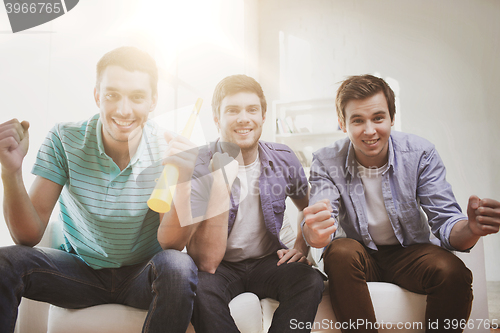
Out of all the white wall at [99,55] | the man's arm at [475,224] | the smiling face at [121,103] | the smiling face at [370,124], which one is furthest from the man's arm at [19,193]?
the man's arm at [475,224]

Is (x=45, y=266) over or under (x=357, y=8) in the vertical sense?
under

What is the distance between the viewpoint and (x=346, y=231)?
3.53 ft

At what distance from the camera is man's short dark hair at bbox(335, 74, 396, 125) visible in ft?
3.41

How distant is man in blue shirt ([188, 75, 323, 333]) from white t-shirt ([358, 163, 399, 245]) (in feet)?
0.72

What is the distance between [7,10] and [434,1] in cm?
277

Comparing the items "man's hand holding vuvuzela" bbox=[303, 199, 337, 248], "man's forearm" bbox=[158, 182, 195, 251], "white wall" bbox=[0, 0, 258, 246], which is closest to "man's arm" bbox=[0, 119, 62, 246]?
"man's forearm" bbox=[158, 182, 195, 251]

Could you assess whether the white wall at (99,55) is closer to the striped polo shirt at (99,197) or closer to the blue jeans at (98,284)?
the striped polo shirt at (99,197)

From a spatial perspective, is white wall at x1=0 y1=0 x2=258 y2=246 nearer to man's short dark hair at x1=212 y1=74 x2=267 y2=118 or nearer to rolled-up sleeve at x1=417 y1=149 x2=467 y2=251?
man's short dark hair at x1=212 y1=74 x2=267 y2=118

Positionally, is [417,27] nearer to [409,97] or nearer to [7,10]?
[409,97]

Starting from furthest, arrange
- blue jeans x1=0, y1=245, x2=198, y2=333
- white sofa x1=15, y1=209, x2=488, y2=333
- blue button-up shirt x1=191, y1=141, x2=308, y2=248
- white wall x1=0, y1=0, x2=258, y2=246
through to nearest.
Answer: white wall x1=0, y1=0, x2=258, y2=246, blue button-up shirt x1=191, y1=141, x2=308, y2=248, white sofa x1=15, y1=209, x2=488, y2=333, blue jeans x1=0, y1=245, x2=198, y2=333

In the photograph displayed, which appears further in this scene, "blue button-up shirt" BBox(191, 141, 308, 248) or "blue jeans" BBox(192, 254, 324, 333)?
"blue button-up shirt" BBox(191, 141, 308, 248)

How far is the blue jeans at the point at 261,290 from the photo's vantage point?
0.76 m

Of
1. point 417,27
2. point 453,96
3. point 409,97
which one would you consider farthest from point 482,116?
point 417,27

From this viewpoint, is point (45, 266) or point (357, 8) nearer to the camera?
point (45, 266)
